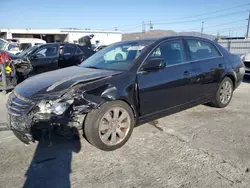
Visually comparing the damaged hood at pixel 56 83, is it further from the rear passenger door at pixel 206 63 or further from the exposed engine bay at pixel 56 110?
the rear passenger door at pixel 206 63

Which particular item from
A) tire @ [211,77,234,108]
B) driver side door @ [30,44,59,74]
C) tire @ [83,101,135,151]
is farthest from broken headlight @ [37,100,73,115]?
driver side door @ [30,44,59,74]

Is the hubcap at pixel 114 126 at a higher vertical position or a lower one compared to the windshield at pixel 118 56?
lower

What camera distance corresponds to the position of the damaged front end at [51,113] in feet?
9.02

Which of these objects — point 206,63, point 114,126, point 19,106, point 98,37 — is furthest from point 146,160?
point 98,37

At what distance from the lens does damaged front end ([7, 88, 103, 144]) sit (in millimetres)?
2748

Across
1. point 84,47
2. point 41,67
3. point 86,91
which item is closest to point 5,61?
point 41,67

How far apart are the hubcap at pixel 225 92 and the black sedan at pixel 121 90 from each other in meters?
0.29

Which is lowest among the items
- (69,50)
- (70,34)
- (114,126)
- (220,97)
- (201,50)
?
(114,126)

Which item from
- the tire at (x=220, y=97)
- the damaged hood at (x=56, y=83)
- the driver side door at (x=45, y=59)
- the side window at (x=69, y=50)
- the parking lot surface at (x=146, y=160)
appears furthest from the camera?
the side window at (x=69, y=50)

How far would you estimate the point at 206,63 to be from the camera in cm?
434

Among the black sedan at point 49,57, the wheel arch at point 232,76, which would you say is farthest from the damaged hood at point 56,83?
the black sedan at point 49,57

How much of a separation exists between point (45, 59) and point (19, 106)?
229 inches

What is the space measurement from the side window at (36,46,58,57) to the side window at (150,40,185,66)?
5.97m

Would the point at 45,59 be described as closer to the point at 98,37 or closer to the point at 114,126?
the point at 114,126
